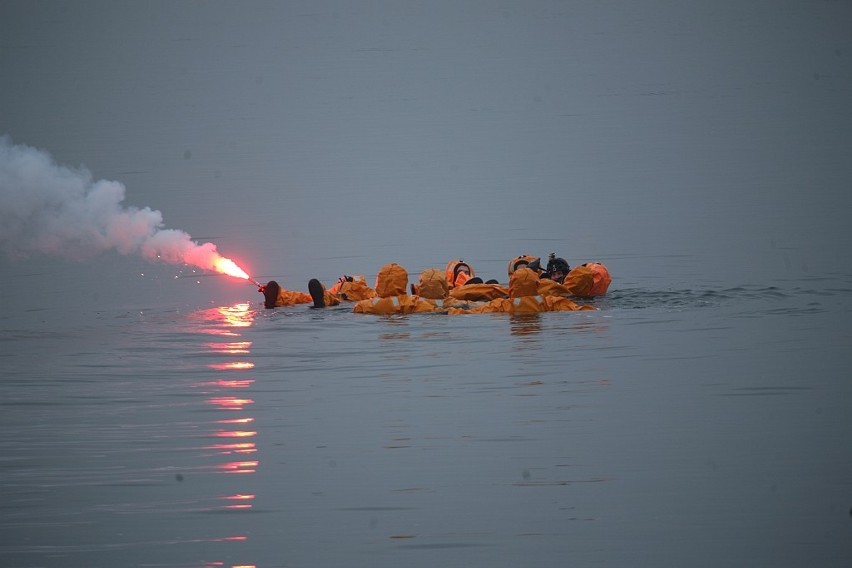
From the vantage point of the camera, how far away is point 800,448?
31.2ft

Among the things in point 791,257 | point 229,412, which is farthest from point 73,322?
point 791,257

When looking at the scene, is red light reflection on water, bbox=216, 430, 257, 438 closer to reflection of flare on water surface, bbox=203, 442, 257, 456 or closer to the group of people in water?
reflection of flare on water surface, bbox=203, 442, 257, 456

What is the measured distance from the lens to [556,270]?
2211cm

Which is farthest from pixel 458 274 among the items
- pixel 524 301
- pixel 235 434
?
pixel 235 434

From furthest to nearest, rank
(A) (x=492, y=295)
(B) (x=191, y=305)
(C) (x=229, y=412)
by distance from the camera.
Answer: (B) (x=191, y=305) → (A) (x=492, y=295) → (C) (x=229, y=412)

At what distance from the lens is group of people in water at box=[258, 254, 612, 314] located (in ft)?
64.3

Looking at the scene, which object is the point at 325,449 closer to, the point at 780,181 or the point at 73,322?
the point at 73,322

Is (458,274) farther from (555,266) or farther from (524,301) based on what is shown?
(524,301)

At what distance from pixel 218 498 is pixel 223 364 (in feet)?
23.0

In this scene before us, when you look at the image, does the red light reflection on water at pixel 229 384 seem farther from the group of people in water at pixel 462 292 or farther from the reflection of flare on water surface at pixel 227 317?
the group of people in water at pixel 462 292

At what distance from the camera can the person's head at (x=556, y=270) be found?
22.0 metres

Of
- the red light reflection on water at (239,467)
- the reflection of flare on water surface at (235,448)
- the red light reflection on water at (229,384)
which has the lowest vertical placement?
the red light reflection on water at (239,467)

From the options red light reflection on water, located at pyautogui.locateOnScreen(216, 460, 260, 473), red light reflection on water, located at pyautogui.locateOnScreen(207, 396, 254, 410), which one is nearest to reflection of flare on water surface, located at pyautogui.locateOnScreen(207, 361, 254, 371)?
red light reflection on water, located at pyautogui.locateOnScreen(207, 396, 254, 410)

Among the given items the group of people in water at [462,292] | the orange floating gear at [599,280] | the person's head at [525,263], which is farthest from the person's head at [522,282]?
the orange floating gear at [599,280]
